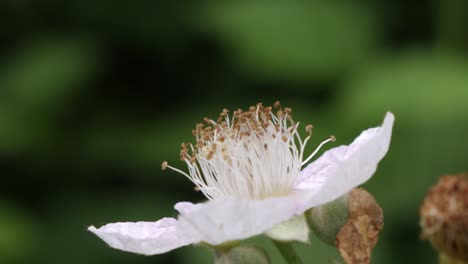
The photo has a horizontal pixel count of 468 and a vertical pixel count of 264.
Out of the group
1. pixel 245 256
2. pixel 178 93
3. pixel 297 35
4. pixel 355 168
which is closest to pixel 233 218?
pixel 245 256

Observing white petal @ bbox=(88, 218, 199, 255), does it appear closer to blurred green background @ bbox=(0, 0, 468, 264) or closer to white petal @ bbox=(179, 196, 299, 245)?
white petal @ bbox=(179, 196, 299, 245)

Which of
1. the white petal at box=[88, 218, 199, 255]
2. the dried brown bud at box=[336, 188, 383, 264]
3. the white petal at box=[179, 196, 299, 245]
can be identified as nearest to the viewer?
the white petal at box=[179, 196, 299, 245]

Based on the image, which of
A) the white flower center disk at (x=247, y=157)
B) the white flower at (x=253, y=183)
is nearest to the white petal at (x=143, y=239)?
the white flower at (x=253, y=183)

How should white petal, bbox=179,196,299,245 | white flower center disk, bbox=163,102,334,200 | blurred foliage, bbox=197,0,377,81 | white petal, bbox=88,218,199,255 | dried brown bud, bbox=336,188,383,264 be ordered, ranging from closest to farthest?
white petal, bbox=179,196,299,245
dried brown bud, bbox=336,188,383,264
white petal, bbox=88,218,199,255
white flower center disk, bbox=163,102,334,200
blurred foliage, bbox=197,0,377,81

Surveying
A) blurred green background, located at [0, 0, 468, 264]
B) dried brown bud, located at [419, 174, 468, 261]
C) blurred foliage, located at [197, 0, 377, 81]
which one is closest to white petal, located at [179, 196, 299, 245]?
dried brown bud, located at [419, 174, 468, 261]

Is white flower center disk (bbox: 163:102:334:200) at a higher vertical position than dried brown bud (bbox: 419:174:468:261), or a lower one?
higher

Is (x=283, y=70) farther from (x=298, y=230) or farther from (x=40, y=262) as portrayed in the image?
(x=298, y=230)

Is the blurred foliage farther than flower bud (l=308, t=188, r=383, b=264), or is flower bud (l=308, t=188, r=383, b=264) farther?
the blurred foliage
